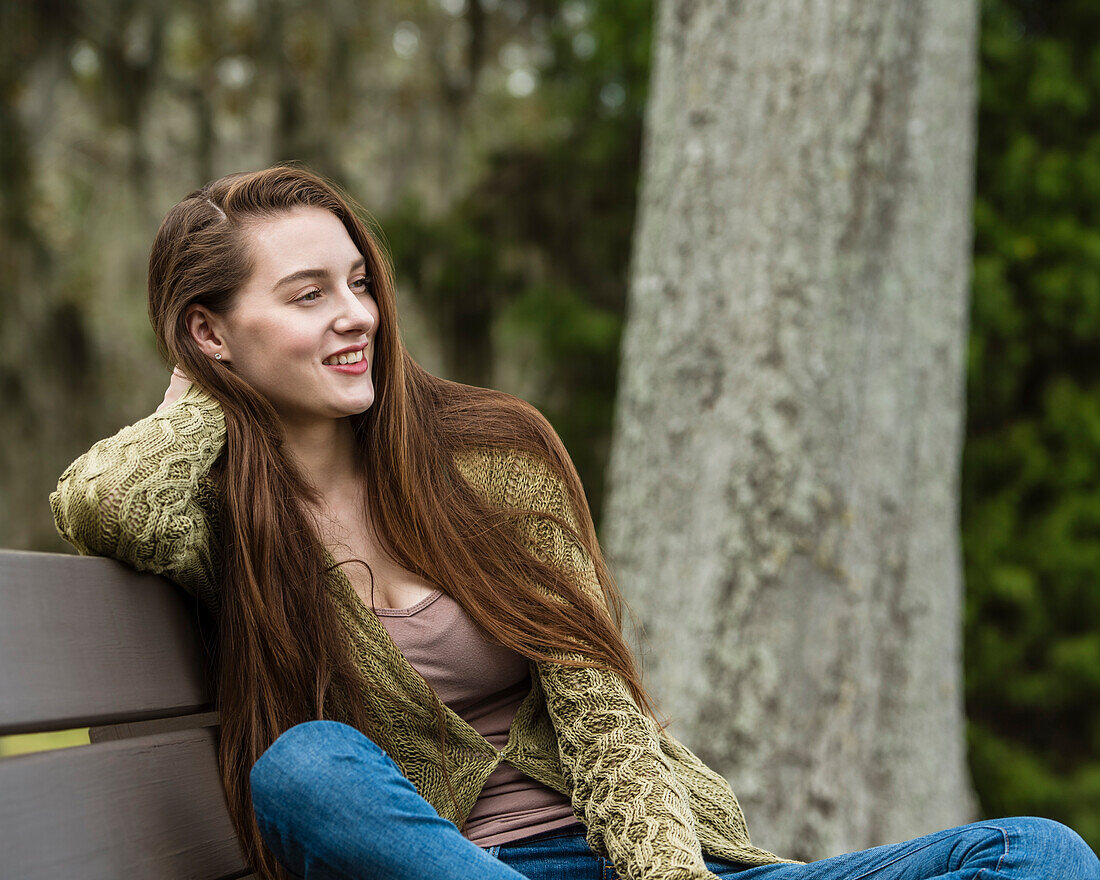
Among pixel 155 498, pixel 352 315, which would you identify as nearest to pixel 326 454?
pixel 352 315

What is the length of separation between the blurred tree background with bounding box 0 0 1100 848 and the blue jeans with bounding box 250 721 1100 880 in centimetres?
356

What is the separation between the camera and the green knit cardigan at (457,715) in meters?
A: 1.66

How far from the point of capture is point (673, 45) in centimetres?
380

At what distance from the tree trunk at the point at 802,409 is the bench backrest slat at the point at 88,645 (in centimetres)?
196

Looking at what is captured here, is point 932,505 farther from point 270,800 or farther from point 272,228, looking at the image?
point 270,800

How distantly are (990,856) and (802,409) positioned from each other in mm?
2037

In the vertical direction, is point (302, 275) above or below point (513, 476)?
above

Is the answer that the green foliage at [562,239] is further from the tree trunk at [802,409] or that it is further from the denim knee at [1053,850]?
the denim knee at [1053,850]

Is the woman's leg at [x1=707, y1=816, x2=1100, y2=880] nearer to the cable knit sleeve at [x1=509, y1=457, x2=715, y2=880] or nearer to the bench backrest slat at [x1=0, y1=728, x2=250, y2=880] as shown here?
the cable knit sleeve at [x1=509, y1=457, x2=715, y2=880]

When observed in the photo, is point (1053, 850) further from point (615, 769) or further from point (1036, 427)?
point (1036, 427)

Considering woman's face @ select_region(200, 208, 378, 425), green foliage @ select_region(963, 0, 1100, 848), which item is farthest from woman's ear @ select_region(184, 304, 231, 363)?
green foliage @ select_region(963, 0, 1100, 848)

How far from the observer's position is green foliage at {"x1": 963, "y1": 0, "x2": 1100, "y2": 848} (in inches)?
192

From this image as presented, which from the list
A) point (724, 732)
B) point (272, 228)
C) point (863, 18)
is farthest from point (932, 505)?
point (272, 228)

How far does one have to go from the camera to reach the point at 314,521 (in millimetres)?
1916
